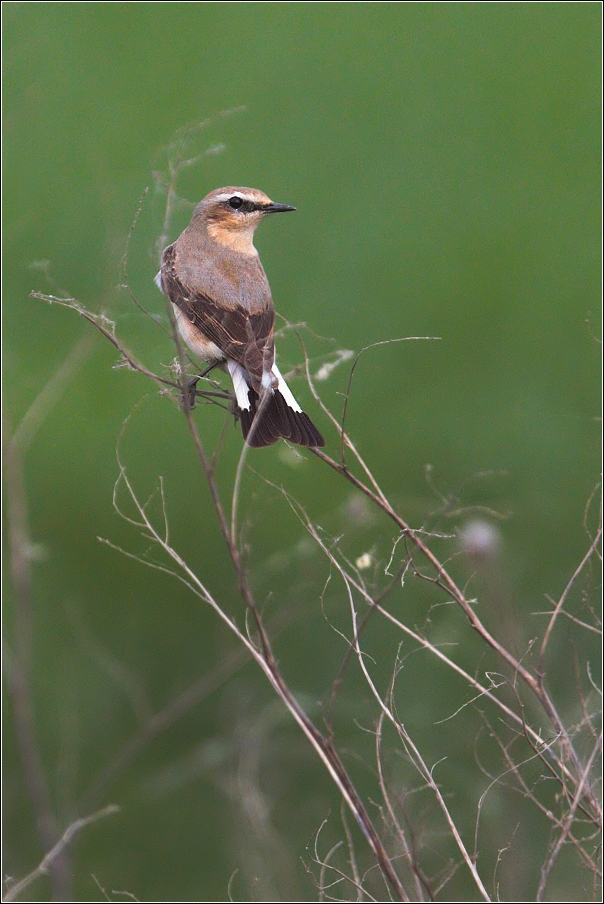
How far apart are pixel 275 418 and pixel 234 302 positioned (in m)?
0.65

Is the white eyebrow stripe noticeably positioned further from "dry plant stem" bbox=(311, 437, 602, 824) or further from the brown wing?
"dry plant stem" bbox=(311, 437, 602, 824)

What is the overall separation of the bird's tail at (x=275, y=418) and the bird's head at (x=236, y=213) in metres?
0.94

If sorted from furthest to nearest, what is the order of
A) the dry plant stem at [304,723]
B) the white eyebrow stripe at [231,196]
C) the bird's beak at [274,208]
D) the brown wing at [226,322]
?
the white eyebrow stripe at [231,196]
the bird's beak at [274,208]
the brown wing at [226,322]
the dry plant stem at [304,723]

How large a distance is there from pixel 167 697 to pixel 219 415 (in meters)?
1.87

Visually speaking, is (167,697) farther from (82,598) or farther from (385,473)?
(385,473)

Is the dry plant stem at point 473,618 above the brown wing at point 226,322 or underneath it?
underneath

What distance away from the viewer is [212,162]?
7504 millimetres

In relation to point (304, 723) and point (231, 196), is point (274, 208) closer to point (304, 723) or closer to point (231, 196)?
point (231, 196)

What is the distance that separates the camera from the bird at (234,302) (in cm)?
314

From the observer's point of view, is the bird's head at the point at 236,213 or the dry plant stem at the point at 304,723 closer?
the dry plant stem at the point at 304,723

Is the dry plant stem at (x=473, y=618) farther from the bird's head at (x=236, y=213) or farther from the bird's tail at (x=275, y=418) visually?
the bird's head at (x=236, y=213)

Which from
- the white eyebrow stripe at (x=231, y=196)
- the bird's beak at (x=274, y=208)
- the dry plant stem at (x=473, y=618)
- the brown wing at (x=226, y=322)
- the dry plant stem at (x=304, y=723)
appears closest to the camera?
the dry plant stem at (x=304, y=723)

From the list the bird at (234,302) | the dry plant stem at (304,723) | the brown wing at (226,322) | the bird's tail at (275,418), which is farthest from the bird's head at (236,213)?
the dry plant stem at (304,723)

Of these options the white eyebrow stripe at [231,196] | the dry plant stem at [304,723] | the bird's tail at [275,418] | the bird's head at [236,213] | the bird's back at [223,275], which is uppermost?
the white eyebrow stripe at [231,196]
